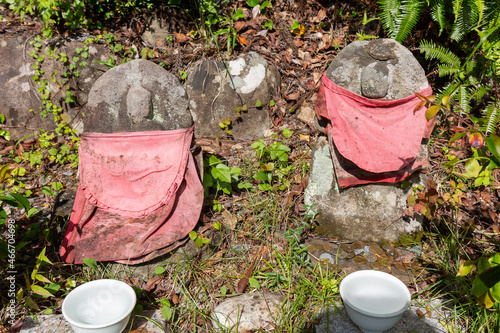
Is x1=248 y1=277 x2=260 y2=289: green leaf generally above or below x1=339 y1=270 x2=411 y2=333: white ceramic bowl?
below

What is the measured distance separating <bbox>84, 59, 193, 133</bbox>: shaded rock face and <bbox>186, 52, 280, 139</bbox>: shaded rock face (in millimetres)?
1361

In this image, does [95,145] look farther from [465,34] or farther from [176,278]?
[465,34]

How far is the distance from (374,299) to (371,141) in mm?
1256

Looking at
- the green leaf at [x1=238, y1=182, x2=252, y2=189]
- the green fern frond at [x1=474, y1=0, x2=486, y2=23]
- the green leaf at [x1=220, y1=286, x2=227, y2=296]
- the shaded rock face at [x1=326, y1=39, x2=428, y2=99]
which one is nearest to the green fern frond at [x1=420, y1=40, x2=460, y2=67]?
the green fern frond at [x1=474, y1=0, x2=486, y2=23]

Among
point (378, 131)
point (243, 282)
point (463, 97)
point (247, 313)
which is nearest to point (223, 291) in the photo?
point (243, 282)

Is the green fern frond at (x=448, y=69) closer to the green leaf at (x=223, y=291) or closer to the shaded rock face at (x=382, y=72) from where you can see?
the shaded rock face at (x=382, y=72)

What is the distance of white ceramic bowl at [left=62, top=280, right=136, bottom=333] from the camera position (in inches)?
81.6

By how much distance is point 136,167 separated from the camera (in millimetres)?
3000

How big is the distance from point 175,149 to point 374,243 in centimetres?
189

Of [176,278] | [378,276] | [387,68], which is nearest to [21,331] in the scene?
[176,278]

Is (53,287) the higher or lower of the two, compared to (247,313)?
higher

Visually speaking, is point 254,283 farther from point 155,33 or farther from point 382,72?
point 155,33

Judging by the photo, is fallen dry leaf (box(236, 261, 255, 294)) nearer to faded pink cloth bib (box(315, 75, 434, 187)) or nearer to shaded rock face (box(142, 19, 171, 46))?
faded pink cloth bib (box(315, 75, 434, 187))

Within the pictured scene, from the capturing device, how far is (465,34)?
3.89 m
